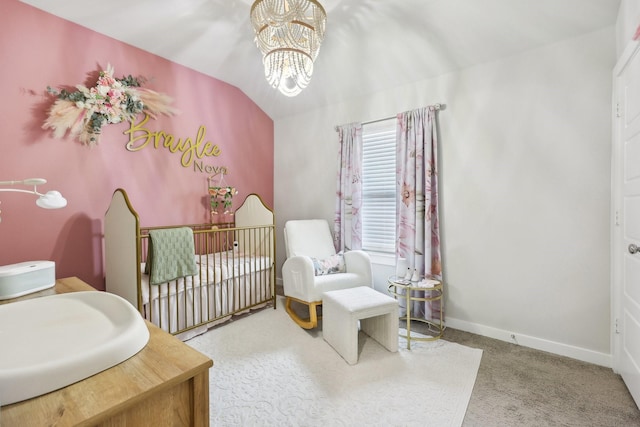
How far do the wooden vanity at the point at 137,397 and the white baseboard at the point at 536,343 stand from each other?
2.48 metres

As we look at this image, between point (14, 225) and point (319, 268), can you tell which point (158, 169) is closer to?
point (14, 225)

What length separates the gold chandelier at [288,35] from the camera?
6.03 ft

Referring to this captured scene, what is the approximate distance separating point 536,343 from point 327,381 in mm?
1692

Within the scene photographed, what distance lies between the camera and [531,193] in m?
2.30

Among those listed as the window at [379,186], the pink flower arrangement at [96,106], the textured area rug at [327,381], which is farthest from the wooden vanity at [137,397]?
the window at [379,186]

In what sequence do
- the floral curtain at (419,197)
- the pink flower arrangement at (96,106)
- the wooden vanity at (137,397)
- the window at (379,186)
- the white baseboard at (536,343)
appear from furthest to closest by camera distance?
the window at (379,186) < the floral curtain at (419,197) < the pink flower arrangement at (96,106) < the white baseboard at (536,343) < the wooden vanity at (137,397)

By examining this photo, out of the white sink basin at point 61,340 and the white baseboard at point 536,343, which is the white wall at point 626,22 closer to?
the white baseboard at point 536,343

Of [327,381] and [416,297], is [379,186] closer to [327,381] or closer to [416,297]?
[416,297]

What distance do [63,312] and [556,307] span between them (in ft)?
9.73

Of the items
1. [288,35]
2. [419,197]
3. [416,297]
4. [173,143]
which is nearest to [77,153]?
[173,143]

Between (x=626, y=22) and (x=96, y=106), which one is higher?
(x=626, y=22)

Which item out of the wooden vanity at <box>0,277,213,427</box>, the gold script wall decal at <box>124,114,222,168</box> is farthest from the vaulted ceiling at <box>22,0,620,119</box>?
the wooden vanity at <box>0,277,213,427</box>

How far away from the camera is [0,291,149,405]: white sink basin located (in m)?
0.64

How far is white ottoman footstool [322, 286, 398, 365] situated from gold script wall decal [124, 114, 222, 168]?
2.06m
